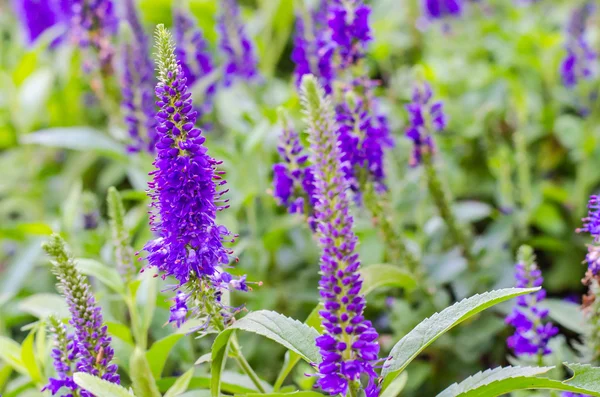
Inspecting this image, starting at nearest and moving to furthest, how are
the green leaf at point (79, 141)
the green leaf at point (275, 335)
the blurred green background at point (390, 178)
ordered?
the green leaf at point (275, 335), the blurred green background at point (390, 178), the green leaf at point (79, 141)

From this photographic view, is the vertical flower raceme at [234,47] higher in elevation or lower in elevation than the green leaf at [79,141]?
higher

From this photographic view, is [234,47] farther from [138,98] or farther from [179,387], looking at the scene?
[179,387]

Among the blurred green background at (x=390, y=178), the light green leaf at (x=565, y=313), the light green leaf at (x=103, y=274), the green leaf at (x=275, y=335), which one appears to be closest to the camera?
the green leaf at (x=275, y=335)

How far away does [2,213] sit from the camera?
5.21m

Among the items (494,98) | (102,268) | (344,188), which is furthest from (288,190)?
(494,98)

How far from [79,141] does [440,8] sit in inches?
115

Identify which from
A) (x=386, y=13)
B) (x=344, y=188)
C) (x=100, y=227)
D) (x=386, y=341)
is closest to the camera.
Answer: (x=344, y=188)

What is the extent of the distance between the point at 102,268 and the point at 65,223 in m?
1.02

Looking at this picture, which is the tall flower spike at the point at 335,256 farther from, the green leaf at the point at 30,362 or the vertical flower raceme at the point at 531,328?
the green leaf at the point at 30,362

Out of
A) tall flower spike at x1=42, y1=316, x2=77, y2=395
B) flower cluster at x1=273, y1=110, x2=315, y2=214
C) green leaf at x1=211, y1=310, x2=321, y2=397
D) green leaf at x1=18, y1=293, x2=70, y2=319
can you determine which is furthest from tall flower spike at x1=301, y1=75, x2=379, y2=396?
green leaf at x1=18, y1=293, x2=70, y2=319

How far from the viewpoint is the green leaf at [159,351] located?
2.26m

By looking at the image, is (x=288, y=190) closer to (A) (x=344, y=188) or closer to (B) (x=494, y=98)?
(A) (x=344, y=188)

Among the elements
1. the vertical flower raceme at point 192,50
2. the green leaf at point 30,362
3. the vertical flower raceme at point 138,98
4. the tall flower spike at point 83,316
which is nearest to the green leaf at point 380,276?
the tall flower spike at point 83,316

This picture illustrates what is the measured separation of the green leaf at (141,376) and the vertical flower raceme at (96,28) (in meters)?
2.86
